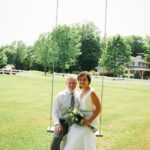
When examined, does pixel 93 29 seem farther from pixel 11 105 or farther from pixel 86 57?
pixel 11 105

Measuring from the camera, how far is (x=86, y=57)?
276ft

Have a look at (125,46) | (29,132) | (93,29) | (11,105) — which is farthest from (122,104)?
(93,29)

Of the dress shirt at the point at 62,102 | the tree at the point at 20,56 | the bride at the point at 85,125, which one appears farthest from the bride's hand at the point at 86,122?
the tree at the point at 20,56

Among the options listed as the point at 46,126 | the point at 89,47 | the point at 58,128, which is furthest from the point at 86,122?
the point at 89,47

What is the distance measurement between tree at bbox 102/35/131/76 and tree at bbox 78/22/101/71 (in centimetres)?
1197

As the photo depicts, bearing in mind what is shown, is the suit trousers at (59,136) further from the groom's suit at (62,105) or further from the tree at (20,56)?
the tree at (20,56)

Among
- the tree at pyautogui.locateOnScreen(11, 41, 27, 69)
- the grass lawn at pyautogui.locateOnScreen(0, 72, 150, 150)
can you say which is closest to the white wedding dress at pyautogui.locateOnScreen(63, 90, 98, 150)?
the grass lawn at pyautogui.locateOnScreen(0, 72, 150, 150)

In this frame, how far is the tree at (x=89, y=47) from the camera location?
8375 centimetres

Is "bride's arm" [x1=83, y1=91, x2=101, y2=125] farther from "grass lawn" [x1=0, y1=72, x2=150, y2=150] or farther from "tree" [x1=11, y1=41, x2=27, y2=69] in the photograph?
Answer: "tree" [x1=11, y1=41, x2=27, y2=69]

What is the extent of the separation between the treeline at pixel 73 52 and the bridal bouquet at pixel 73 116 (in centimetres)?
5432

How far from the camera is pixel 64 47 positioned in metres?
72.0

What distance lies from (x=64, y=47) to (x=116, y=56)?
9897 mm

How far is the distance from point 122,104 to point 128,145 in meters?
9.51

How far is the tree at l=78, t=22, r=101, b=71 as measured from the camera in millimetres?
83750
